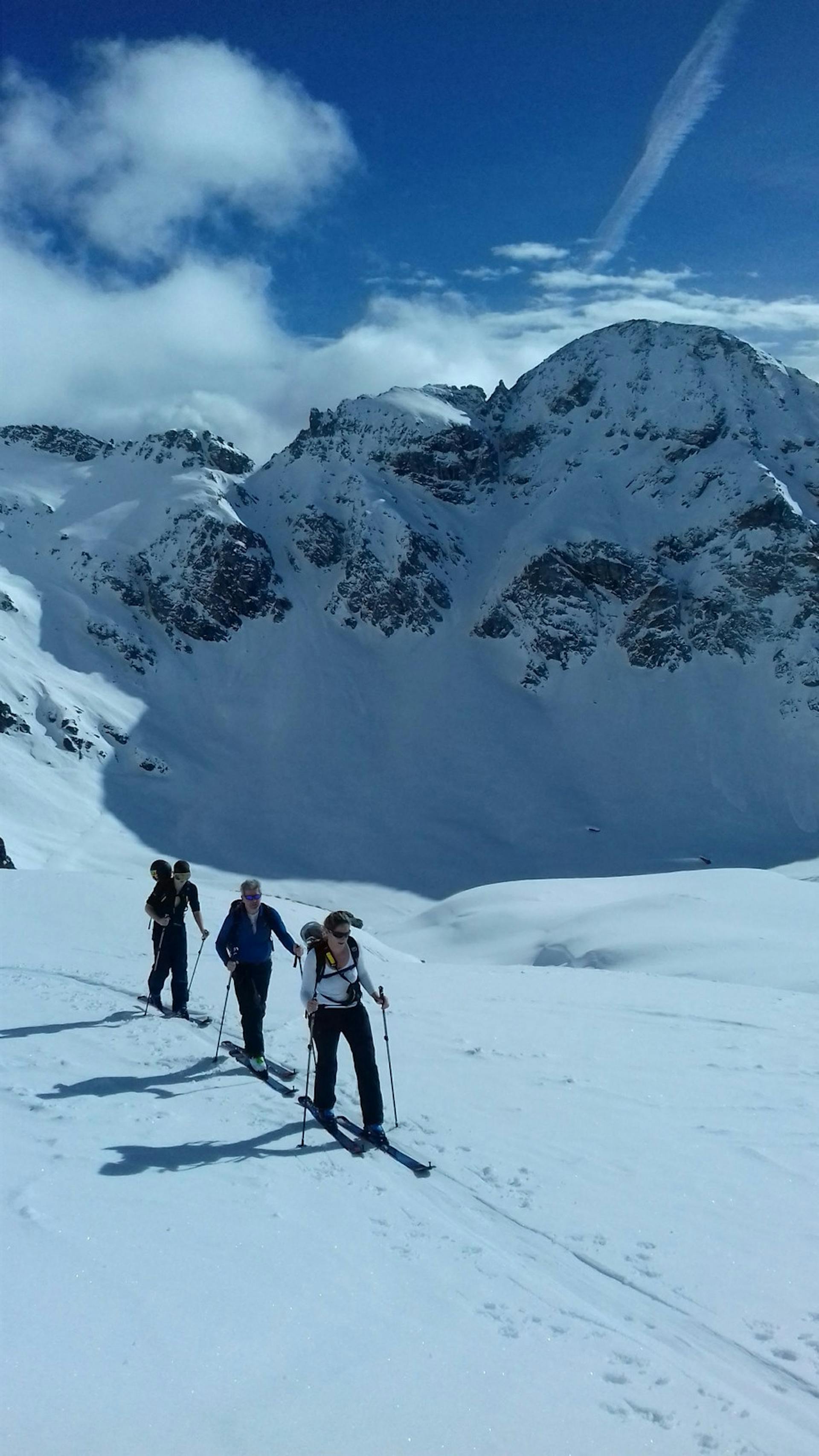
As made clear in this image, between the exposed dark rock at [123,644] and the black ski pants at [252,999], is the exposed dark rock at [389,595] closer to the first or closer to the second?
the exposed dark rock at [123,644]

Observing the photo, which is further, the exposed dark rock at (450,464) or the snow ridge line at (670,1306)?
the exposed dark rock at (450,464)

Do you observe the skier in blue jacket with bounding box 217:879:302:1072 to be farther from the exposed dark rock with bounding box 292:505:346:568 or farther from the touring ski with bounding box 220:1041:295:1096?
the exposed dark rock with bounding box 292:505:346:568

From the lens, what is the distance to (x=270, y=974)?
10.6 meters

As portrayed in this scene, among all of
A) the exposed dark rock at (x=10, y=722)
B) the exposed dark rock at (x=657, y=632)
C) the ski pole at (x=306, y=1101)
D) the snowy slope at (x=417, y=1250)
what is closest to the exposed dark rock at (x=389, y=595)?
the exposed dark rock at (x=657, y=632)

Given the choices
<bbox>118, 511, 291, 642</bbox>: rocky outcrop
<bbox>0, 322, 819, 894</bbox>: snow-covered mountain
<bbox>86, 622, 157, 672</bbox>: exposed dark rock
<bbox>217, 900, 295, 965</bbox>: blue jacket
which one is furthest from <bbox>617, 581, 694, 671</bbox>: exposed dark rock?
<bbox>217, 900, 295, 965</bbox>: blue jacket

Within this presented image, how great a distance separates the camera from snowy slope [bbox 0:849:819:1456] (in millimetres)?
4133

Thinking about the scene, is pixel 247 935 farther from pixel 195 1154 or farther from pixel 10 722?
pixel 10 722

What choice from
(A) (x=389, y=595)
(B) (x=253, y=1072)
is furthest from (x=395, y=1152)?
(A) (x=389, y=595)

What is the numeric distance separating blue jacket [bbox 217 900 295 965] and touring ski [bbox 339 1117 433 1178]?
2169 mm

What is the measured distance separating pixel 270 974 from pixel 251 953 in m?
0.95

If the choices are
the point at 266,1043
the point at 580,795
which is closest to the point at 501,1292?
→ the point at 266,1043

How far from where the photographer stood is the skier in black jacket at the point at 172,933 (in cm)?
1160

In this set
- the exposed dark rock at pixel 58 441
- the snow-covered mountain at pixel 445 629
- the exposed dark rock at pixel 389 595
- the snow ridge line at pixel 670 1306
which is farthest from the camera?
the exposed dark rock at pixel 58 441

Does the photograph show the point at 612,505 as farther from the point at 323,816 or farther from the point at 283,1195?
the point at 283,1195
